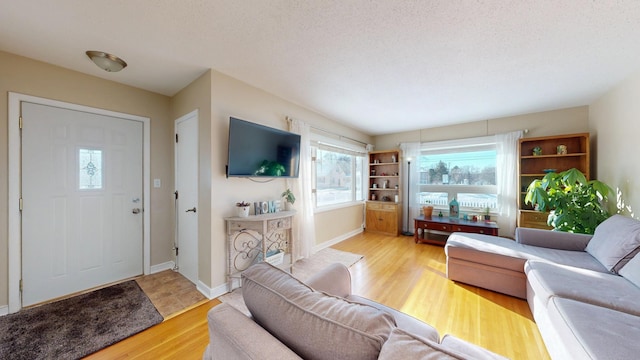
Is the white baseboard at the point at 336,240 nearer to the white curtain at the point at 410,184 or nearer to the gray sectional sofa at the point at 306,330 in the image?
the white curtain at the point at 410,184

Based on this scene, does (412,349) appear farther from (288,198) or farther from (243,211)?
(288,198)

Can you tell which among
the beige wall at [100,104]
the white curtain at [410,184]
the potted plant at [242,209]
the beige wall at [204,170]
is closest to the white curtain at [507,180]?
the white curtain at [410,184]

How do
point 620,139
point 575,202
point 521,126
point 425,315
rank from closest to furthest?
point 425,315, point 620,139, point 575,202, point 521,126

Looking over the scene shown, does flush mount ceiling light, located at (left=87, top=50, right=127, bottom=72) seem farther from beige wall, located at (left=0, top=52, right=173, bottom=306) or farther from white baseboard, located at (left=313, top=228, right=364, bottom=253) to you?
white baseboard, located at (left=313, top=228, right=364, bottom=253)

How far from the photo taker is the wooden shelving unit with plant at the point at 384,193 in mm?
4652

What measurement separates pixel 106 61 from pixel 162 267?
7.94 feet

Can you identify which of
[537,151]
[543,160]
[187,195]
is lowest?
[187,195]

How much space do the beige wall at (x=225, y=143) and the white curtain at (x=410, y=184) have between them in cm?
301

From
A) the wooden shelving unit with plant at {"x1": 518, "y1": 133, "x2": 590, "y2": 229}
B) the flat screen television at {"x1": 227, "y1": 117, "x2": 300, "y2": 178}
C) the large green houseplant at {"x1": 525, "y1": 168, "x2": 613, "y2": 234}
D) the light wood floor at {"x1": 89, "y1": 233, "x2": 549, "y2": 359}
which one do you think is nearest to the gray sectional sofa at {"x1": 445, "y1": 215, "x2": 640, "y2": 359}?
the light wood floor at {"x1": 89, "y1": 233, "x2": 549, "y2": 359}

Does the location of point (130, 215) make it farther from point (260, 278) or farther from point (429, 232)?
point (429, 232)

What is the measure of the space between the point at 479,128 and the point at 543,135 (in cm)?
88

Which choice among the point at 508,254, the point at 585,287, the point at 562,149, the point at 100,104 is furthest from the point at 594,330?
the point at 100,104

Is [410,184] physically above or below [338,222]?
above

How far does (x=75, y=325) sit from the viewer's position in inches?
70.1
